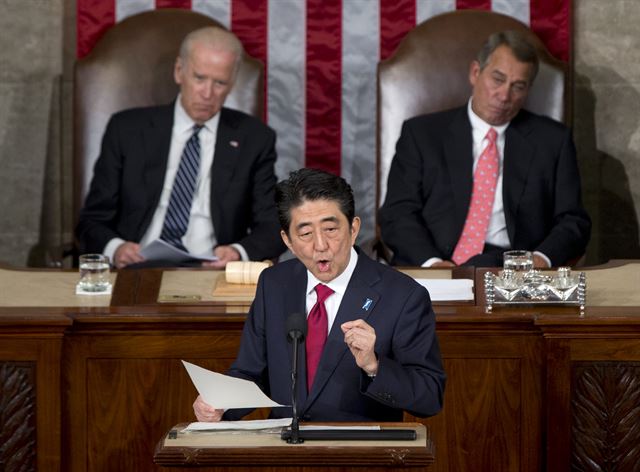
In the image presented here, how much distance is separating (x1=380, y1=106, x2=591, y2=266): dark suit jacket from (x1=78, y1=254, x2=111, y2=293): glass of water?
151 cm

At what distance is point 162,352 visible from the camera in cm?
416

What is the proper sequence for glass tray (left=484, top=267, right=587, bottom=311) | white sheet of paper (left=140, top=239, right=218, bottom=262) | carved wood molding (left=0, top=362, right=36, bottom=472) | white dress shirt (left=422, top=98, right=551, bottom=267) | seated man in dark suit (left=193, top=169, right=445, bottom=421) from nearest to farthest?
1. seated man in dark suit (left=193, top=169, right=445, bottom=421)
2. carved wood molding (left=0, top=362, right=36, bottom=472)
3. glass tray (left=484, top=267, right=587, bottom=311)
4. white sheet of paper (left=140, top=239, right=218, bottom=262)
5. white dress shirt (left=422, top=98, right=551, bottom=267)

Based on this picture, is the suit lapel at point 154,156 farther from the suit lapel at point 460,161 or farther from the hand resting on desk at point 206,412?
the hand resting on desk at point 206,412

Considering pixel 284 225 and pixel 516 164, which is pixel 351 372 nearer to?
pixel 284 225

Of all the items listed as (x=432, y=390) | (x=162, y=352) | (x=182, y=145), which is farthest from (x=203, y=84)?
(x=432, y=390)

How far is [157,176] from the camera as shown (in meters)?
5.81

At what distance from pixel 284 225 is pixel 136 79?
275 centimetres

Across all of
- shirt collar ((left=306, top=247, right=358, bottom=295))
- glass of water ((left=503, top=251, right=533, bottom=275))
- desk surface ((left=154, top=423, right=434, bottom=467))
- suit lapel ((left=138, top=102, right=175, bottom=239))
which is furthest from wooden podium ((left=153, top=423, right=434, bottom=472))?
suit lapel ((left=138, top=102, right=175, bottom=239))

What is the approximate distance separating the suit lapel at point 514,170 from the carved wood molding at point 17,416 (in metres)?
2.37

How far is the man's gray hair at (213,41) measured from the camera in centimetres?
568

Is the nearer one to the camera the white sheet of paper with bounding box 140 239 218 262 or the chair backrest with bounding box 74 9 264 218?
the white sheet of paper with bounding box 140 239 218 262

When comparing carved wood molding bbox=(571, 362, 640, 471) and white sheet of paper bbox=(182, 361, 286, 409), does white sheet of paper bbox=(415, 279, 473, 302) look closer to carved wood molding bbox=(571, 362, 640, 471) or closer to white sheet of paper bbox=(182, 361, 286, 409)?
carved wood molding bbox=(571, 362, 640, 471)

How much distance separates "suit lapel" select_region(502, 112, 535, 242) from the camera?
5.74 metres

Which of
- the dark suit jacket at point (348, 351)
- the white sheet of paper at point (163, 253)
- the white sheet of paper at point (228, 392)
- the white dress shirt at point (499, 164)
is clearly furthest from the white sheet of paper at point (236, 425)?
the white dress shirt at point (499, 164)
